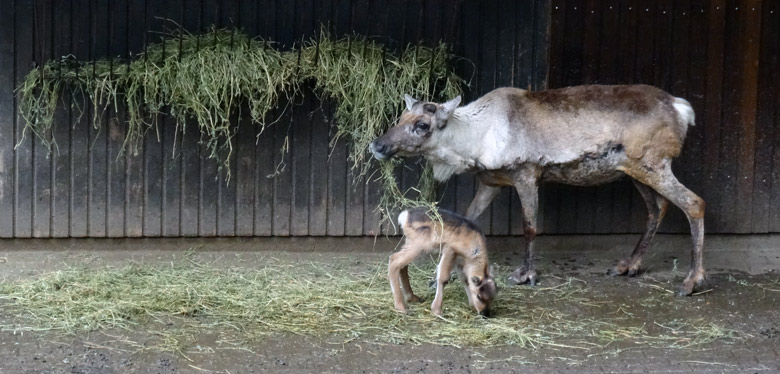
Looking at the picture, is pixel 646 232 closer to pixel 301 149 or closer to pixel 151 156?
pixel 301 149

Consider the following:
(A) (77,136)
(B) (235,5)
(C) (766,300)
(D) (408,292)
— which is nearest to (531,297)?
(D) (408,292)

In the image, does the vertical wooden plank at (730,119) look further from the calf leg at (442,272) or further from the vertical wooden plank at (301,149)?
the vertical wooden plank at (301,149)

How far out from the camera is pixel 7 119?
7957mm

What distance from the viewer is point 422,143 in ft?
24.4

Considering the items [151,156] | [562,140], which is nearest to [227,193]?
[151,156]

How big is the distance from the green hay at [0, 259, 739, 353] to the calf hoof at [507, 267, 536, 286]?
0.44ft

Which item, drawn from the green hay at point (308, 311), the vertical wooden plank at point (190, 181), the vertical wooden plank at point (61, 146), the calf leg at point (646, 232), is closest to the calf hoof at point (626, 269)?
the calf leg at point (646, 232)

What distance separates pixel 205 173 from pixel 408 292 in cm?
218

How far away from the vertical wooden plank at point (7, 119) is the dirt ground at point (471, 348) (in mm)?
237

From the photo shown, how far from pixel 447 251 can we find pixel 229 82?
2.15 m

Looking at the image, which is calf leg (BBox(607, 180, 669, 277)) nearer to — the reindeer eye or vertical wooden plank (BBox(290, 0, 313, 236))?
the reindeer eye

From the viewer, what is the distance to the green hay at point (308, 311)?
6.26 meters

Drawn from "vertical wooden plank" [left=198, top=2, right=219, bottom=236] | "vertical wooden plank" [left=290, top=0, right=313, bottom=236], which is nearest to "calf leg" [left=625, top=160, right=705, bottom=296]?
"vertical wooden plank" [left=290, top=0, right=313, bottom=236]

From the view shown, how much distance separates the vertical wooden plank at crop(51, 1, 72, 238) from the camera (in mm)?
7883
